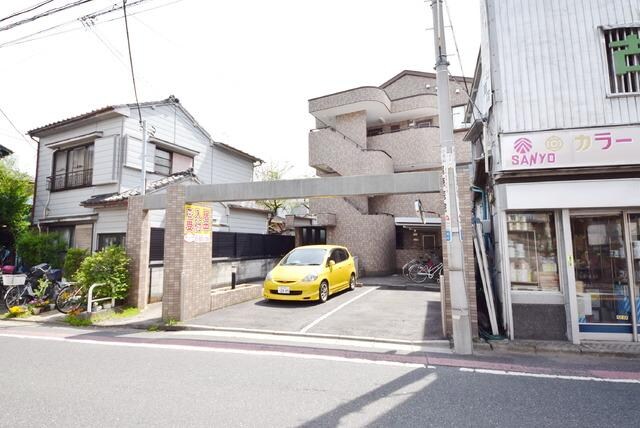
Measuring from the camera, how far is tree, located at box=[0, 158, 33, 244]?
43.6ft

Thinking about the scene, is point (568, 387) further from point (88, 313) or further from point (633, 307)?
point (88, 313)

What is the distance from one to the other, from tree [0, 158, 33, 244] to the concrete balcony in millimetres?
13041

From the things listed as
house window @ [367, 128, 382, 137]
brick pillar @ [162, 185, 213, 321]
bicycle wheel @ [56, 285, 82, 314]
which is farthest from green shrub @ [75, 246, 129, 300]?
house window @ [367, 128, 382, 137]

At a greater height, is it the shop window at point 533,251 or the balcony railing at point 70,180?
the balcony railing at point 70,180

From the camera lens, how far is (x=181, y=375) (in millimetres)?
4551

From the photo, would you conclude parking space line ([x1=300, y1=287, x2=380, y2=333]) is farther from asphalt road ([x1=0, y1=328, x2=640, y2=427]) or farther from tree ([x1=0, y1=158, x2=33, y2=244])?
tree ([x1=0, y1=158, x2=33, y2=244])

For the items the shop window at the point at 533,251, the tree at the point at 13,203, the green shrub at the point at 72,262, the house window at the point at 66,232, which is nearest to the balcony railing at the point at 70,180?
the tree at the point at 13,203

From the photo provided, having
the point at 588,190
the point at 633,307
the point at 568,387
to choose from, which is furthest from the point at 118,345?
the point at 633,307

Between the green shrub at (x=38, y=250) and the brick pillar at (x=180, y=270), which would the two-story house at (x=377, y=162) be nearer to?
the brick pillar at (x=180, y=270)

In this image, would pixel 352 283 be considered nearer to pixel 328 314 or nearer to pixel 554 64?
pixel 328 314

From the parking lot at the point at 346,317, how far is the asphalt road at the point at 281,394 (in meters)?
1.67

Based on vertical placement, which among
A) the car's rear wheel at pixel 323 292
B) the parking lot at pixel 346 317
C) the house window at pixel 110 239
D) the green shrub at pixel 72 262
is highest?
the house window at pixel 110 239

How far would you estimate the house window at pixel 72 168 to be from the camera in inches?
539

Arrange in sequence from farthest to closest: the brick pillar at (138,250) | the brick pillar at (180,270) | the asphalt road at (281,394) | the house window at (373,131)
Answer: the house window at (373,131)
the brick pillar at (138,250)
the brick pillar at (180,270)
the asphalt road at (281,394)
